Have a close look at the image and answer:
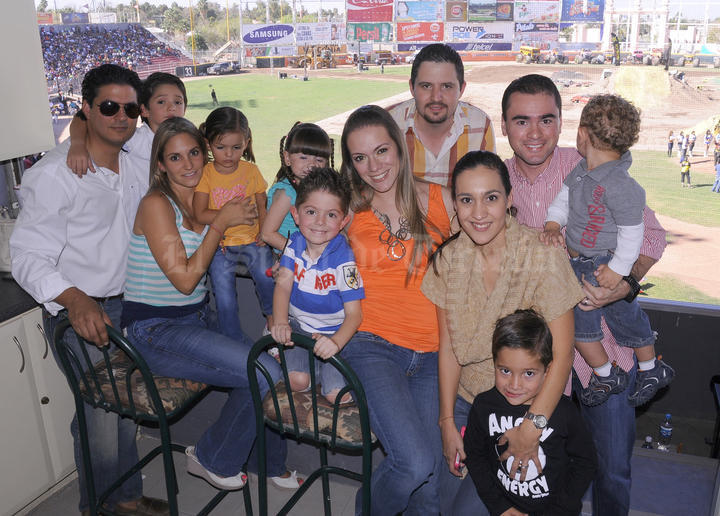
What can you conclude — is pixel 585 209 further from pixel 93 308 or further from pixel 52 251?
pixel 52 251

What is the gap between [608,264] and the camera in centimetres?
164

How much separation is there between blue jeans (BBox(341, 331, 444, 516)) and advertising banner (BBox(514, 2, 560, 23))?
346 centimetres

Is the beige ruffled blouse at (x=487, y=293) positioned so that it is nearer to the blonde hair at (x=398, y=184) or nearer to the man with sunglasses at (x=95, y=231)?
the blonde hair at (x=398, y=184)

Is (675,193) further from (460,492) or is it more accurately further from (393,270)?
(460,492)

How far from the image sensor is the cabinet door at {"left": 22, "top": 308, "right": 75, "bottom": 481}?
2.33 metres

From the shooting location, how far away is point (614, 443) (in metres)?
1.84

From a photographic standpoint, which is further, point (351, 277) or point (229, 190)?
point (229, 190)

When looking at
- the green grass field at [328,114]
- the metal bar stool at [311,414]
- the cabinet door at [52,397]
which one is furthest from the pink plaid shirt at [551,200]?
the green grass field at [328,114]

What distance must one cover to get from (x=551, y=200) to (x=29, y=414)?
7.54 feet

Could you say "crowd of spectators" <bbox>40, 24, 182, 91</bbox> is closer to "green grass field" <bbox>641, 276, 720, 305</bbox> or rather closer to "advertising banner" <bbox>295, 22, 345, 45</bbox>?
"advertising banner" <bbox>295, 22, 345, 45</bbox>

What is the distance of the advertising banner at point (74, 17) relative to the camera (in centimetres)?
602

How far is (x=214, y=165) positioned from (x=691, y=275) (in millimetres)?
12440

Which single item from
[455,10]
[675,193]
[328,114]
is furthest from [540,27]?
[328,114]

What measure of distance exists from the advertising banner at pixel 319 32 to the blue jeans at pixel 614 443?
565cm
